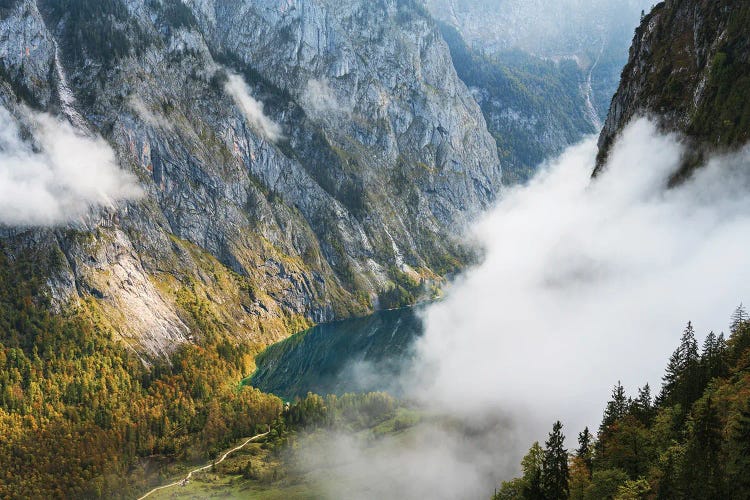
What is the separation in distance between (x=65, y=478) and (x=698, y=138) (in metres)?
152

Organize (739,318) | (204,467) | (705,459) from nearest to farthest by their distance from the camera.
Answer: (705,459), (739,318), (204,467)

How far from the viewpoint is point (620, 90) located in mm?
133500

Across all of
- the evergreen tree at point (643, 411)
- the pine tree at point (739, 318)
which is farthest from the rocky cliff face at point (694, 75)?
the evergreen tree at point (643, 411)

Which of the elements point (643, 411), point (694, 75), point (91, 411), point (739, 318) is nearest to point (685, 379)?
point (643, 411)

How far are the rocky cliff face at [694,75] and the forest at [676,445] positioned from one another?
30.2 m

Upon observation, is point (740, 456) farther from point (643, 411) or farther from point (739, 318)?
point (739, 318)

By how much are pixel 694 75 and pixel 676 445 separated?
235ft

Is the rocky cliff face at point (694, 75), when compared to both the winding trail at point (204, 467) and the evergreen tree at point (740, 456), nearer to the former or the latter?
the evergreen tree at point (740, 456)

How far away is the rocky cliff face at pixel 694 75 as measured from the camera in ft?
290

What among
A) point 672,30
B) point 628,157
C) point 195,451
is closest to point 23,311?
point 195,451

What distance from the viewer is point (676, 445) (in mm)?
56562

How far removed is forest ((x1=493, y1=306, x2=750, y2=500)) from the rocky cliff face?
1190 inches

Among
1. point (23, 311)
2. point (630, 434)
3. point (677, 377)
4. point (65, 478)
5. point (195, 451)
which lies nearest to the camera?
point (630, 434)

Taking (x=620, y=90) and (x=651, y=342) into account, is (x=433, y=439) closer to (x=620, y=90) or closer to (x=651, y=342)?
(x=651, y=342)
